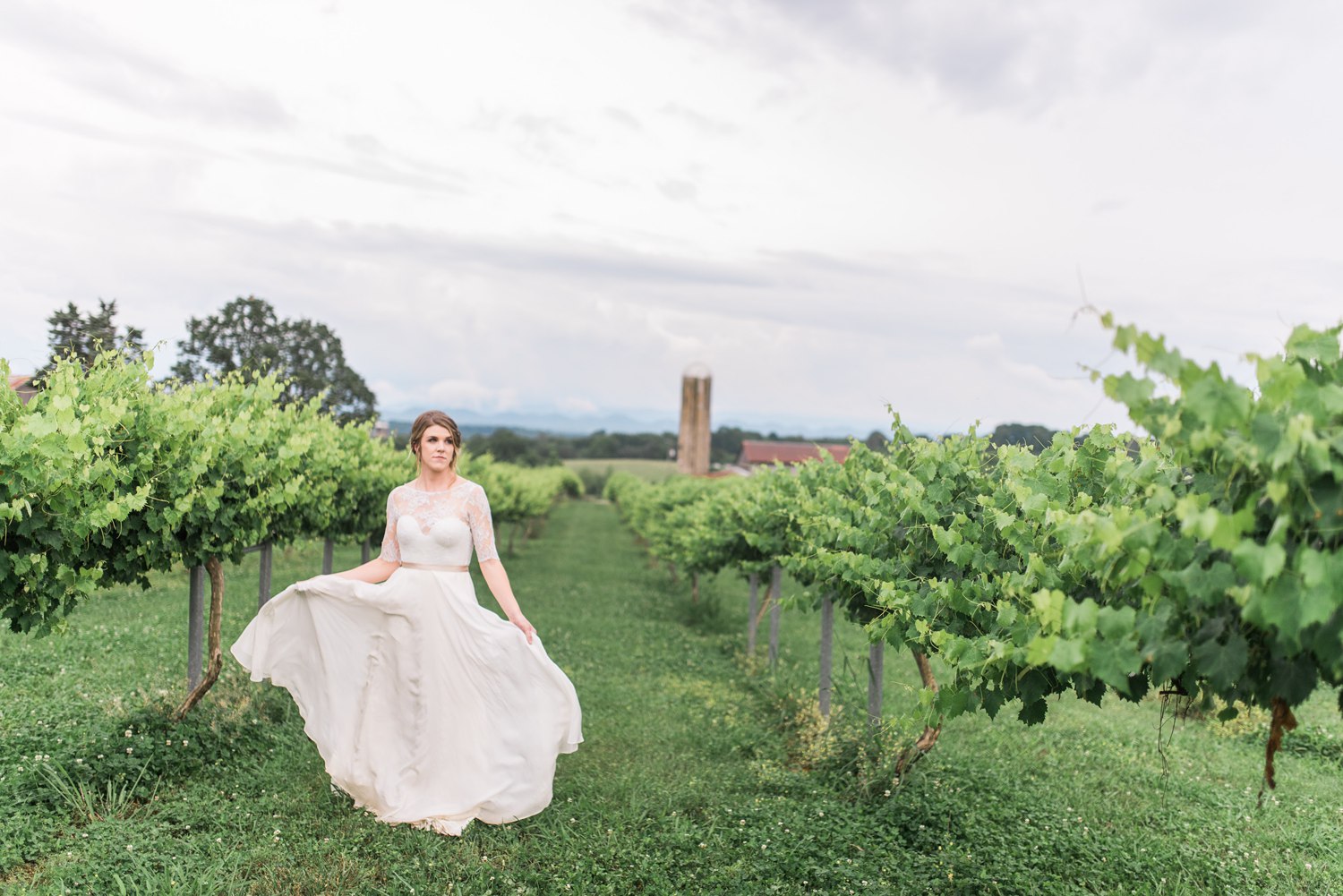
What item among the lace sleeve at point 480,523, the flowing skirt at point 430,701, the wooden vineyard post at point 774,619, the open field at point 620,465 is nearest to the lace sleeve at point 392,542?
the flowing skirt at point 430,701

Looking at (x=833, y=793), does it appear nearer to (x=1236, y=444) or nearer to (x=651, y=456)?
(x=1236, y=444)

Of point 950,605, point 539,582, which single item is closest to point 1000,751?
point 950,605

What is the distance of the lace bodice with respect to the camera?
18.6 ft

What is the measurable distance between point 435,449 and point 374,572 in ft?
2.92

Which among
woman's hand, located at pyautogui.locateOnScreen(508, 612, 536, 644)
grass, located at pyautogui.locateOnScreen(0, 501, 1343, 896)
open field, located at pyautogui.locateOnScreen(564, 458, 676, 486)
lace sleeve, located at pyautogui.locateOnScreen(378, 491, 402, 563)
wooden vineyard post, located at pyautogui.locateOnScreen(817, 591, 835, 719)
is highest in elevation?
lace sleeve, located at pyautogui.locateOnScreen(378, 491, 402, 563)

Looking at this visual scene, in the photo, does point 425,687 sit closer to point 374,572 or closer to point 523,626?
point 523,626

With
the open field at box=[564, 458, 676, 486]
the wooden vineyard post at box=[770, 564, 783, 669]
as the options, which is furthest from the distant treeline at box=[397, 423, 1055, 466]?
the wooden vineyard post at box=[770, 564, 783, 669]

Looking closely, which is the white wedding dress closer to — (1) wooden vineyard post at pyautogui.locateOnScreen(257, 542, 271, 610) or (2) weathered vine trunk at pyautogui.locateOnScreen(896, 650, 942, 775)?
(2) weathered vine trunk at pyautogui.locateOnScreen(896, 650, 942, 775)

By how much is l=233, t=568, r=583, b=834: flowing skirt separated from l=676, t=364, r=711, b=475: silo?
42.0 meters

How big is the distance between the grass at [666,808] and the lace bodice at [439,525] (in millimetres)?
1606

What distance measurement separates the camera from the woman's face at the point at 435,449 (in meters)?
5.76

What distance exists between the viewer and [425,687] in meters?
5.52

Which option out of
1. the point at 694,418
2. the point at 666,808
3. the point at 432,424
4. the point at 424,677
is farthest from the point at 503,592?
the point at 694,418

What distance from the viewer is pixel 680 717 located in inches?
335
